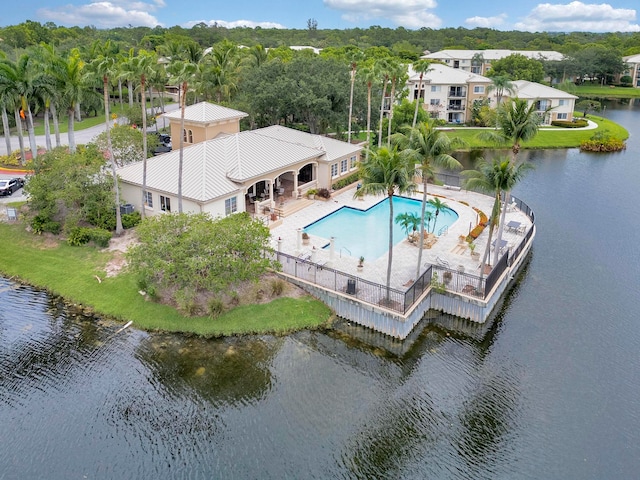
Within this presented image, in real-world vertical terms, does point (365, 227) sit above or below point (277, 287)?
above

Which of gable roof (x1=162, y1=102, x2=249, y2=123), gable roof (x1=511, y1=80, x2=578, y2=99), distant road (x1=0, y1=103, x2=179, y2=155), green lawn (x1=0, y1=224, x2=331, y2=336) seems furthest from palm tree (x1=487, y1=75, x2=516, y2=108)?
green lawn (x1=0, y1=224, x2=331, y2=336)

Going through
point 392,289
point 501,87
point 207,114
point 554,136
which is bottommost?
point 392,289

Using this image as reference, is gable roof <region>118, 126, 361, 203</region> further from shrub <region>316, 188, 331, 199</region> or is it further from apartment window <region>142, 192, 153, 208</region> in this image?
shrub <region>316, 188, 331, 199</region>

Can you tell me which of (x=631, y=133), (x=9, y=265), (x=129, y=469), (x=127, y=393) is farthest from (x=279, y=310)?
(x=631, y=133)

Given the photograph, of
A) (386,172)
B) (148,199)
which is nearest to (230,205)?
A: (148,199)

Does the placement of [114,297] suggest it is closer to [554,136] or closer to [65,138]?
[65,138]

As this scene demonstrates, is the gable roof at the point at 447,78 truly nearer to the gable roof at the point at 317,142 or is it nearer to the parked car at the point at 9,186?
the gable roof at the point at 317,142

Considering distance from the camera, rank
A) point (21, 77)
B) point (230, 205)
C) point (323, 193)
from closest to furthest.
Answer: point (230, 205) → point (323, 193) → point (21, 77)

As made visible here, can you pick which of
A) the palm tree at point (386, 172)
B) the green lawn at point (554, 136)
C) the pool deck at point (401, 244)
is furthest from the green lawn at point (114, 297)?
the green lawn at point (554, 136)
